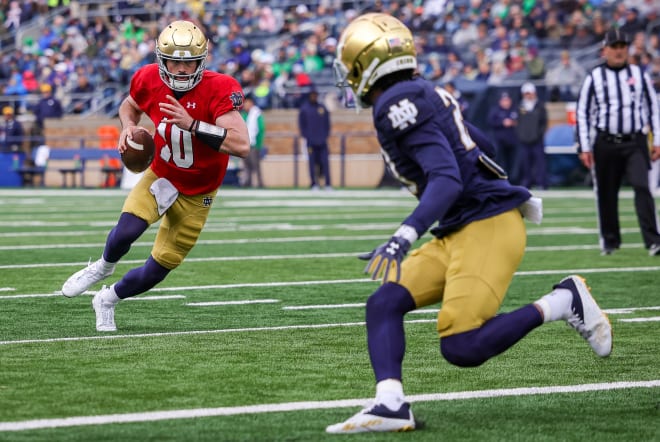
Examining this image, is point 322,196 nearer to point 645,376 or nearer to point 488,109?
point 488,109

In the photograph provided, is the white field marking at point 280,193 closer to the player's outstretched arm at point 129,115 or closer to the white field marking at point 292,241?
the white field marking at point 292,241

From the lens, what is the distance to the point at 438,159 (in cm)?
399

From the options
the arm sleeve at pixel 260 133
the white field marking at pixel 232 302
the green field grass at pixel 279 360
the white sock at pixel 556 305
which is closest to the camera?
the green field grass at pixel 279 360

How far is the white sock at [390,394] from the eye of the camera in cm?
395

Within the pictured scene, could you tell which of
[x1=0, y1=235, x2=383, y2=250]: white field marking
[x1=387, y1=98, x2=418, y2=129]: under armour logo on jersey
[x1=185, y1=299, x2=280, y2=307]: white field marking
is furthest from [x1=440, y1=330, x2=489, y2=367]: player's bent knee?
[x1=0, y1=235, x2=383, y2=250]: white field marking

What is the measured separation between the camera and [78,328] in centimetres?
623

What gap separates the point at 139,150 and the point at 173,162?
182mm

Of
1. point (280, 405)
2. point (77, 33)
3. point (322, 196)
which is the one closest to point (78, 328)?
point (280, 405)

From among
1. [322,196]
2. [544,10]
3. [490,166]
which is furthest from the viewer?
[544,10]

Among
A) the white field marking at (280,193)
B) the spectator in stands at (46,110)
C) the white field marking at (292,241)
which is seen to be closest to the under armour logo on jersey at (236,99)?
the white field marking at (292,241)

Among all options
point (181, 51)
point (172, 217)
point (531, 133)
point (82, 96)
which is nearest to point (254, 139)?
point (531, 133)

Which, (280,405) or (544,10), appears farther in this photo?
(544,10)

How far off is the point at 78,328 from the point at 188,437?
8.21 feet

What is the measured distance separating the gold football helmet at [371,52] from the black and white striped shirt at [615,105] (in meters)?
6.03
